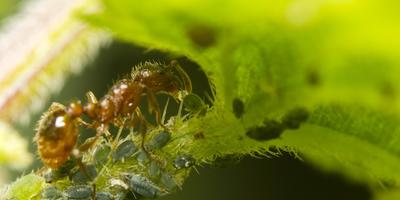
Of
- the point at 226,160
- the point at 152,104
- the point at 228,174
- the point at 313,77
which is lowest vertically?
the point at 228,174

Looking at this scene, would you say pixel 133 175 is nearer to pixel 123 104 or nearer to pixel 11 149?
pixel 123 104

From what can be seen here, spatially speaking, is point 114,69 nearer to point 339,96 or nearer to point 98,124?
point 98,124

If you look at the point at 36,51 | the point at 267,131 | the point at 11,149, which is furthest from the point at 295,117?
the point at 36,51

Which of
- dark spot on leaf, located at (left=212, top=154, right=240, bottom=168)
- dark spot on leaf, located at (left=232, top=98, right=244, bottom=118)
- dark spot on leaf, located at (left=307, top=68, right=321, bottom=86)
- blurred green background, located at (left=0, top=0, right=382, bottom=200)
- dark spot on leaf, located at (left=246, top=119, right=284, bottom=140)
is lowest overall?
blurred green background, located at (left=0, top=0, right=382, bottom=200)

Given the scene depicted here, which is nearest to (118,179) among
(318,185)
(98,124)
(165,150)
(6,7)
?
(165,150)

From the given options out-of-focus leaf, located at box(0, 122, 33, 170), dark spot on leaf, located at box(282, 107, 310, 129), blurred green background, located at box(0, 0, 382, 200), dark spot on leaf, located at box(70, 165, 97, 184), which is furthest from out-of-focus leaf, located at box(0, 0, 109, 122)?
blurred green background, located at box(0, 0, 382, 200)

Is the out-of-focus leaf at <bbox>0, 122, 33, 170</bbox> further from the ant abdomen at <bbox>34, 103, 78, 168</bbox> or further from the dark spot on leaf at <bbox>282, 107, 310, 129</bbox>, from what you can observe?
the dark spot on leaf at <bbox>282, 107, 310, 129</bbox>
